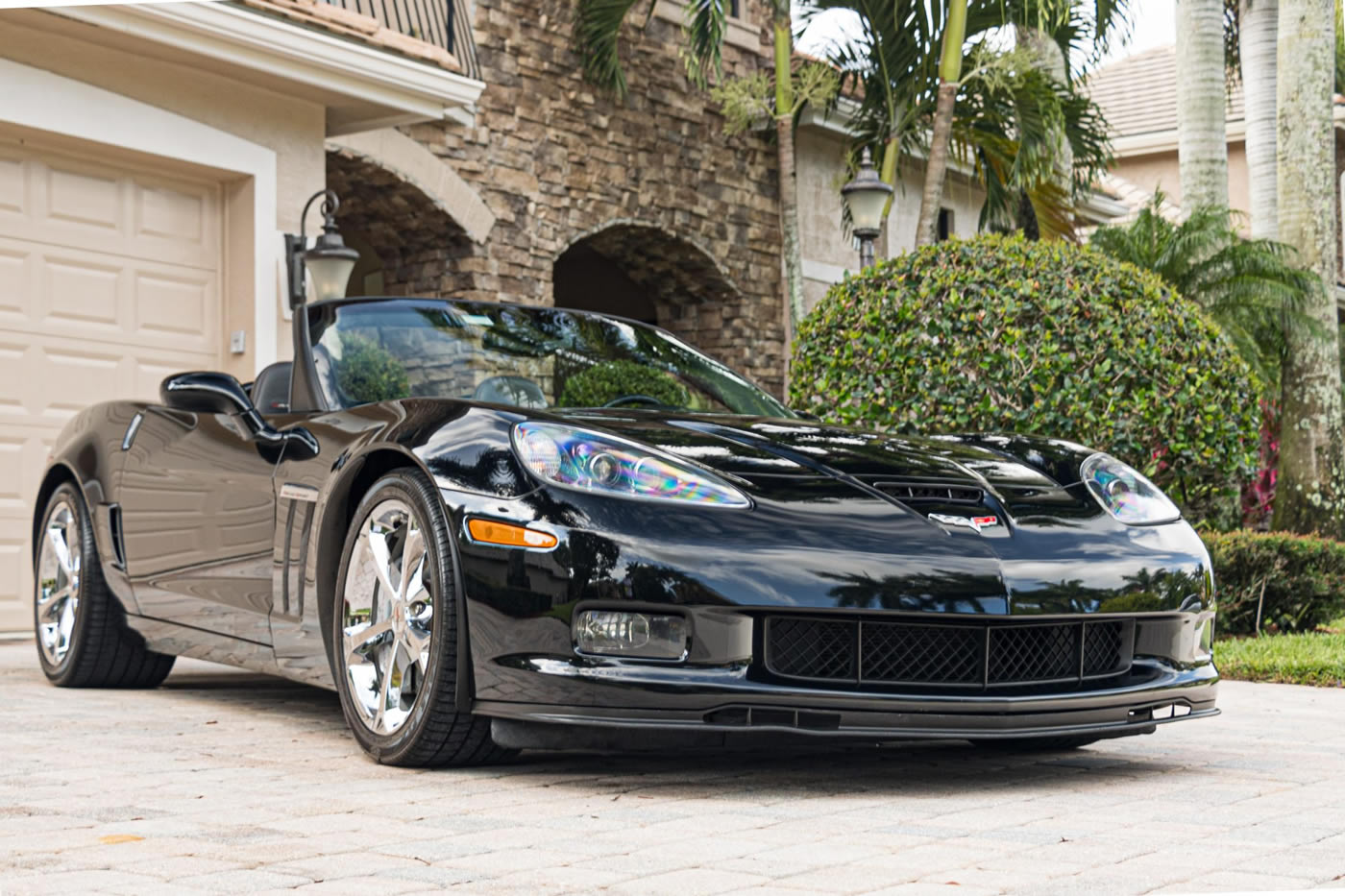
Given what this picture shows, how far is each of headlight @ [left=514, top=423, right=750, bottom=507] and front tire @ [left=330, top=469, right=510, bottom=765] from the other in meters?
0.27

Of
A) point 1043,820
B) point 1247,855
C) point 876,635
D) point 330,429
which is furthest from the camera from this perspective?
point 330,429

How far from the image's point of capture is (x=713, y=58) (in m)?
13.7

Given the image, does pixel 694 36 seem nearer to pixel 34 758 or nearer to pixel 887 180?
pixel 887 180

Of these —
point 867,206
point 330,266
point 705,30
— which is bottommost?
point 330,266

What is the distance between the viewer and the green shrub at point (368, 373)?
465 cm

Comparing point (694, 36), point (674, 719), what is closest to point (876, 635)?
point (674, 719)

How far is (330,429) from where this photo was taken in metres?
4.40

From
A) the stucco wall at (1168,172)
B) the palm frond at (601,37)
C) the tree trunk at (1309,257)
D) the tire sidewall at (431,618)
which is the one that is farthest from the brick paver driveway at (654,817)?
the stucco wall at (1168,172)

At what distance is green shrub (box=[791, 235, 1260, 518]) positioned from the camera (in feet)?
27.4

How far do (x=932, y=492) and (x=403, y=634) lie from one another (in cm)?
132

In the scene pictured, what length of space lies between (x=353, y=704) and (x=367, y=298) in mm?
1453

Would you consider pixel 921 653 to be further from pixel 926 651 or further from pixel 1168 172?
pixel 1168 172

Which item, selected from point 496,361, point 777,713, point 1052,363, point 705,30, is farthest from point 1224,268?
point 777,713

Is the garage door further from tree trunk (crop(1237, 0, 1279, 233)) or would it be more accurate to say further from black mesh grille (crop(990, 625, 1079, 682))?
tree trunk (crop(1237, 0, 1279, 233))
